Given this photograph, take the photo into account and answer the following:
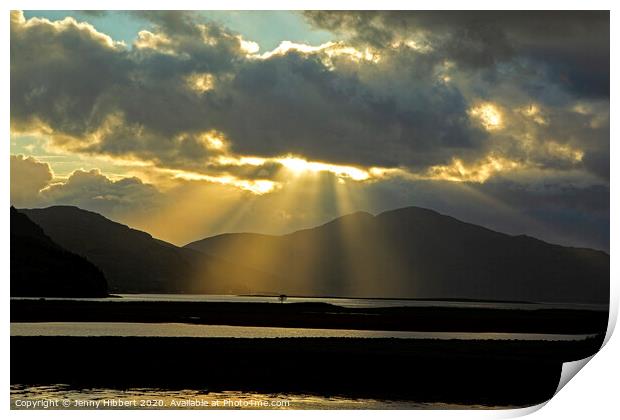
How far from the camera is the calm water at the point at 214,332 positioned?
15564 mm

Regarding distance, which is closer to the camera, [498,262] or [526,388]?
[526,388]

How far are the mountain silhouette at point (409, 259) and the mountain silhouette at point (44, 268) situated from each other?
258 centimetres

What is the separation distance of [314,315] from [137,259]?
4938mm

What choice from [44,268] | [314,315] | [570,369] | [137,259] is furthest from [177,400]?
[314,315]

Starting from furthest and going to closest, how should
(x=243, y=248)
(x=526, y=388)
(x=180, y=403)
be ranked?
(x=243, y=248), (x=526, y=388), (x=180, y=403)

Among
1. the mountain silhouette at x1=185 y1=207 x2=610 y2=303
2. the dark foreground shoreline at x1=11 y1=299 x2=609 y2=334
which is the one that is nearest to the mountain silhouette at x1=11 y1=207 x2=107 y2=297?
the dark foreground shoreline at x1=11 y1=299 x2=609 y2=334

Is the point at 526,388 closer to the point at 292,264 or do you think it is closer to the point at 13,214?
the point at 292,264

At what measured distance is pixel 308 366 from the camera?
46.5ft

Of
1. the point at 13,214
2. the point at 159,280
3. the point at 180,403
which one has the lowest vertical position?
Answer: the point at 180,403

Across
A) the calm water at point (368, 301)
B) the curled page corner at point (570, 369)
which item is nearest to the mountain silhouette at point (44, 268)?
the calm water at point (368, 301)

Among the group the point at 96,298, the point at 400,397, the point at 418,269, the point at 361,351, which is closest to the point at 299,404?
the point at 400,397

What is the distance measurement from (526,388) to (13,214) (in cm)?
883

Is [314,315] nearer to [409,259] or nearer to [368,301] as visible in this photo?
[368,301]

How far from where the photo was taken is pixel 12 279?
496 inches
